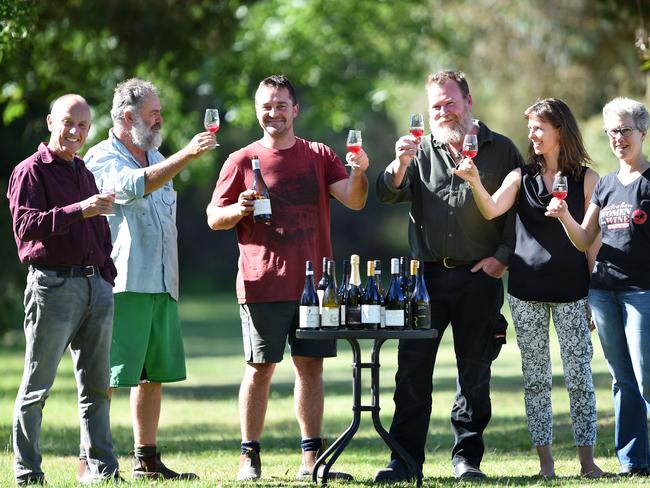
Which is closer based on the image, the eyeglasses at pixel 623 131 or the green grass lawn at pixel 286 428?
the eyeglasses at pixel 623 131

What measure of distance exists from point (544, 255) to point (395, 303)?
1.22 m

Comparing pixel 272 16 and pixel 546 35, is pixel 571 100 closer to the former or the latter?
pixel 546 35

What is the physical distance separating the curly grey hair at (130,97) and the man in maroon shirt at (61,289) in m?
0.75

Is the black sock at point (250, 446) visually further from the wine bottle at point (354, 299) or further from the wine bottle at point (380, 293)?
the wine bottle at point (380, 293)

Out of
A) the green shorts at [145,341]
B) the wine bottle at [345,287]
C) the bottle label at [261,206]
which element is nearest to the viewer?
the wine bottle at [345,287]

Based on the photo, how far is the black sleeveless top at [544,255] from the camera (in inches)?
338

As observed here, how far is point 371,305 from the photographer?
785cm

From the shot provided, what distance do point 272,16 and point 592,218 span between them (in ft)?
71.6

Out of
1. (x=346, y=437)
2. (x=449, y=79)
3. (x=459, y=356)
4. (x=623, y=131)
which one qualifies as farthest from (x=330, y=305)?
→ (x=623, y=131)

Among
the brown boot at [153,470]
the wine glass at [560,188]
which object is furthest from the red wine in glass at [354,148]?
the brown boot at [153,470]

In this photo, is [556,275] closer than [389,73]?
Yes

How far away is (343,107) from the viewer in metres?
29.4

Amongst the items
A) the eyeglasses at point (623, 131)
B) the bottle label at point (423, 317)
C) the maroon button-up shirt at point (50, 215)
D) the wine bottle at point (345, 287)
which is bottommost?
the bottle label at point (423, 317)

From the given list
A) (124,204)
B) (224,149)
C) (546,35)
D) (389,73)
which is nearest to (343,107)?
(389,73)
